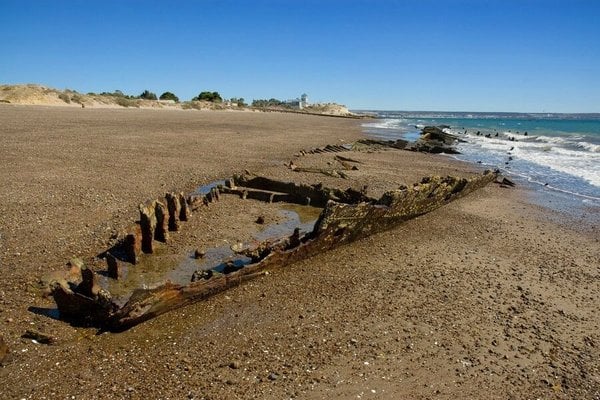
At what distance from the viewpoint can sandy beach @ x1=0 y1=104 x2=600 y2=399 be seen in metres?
4.45

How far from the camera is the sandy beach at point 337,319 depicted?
4.45 m

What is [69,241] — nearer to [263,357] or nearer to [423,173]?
[263,357]

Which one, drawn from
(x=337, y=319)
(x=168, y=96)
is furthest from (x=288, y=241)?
(x=168, y=96)

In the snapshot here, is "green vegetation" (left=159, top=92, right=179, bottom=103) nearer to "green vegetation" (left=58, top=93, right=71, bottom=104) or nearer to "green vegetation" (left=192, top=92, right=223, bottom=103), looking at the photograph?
"green vegetation" (left=192, top=92, right=223, bottom=103)

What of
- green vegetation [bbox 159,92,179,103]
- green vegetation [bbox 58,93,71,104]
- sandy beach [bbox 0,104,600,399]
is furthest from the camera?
green vegetation [bbox 159,92,179,103]

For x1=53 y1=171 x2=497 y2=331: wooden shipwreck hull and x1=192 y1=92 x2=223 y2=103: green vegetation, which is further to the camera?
x1=192 y1=92 x2=223 y2=103: green vegetation

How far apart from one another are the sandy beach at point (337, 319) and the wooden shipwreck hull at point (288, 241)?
0.61 feet

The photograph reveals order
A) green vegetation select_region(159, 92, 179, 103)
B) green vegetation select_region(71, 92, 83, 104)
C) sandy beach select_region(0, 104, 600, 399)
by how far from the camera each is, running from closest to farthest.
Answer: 1. sandy beach select_region(0, 104, 600, 399)
2. green vegetation select_region(71, 92, 83, 104)
3. green vegetation select_region(159, 92, 179, 103)

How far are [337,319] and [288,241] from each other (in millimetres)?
2125

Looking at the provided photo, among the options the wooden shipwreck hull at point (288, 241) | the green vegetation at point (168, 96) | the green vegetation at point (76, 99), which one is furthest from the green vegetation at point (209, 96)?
the wooden shipwreck hull at point (288, 241)

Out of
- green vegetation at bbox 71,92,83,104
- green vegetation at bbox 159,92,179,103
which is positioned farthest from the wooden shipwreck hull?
green vegetation at bbox 159,92,179,103

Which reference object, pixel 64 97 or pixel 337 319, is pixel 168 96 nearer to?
pixel 64 97

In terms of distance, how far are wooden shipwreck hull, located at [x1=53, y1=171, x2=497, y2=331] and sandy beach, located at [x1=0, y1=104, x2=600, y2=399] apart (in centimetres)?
19

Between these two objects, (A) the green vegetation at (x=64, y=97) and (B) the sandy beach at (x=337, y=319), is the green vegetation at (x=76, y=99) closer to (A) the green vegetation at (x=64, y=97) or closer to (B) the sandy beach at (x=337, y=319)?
(A) the green vegetation at (x=64, y=97)
